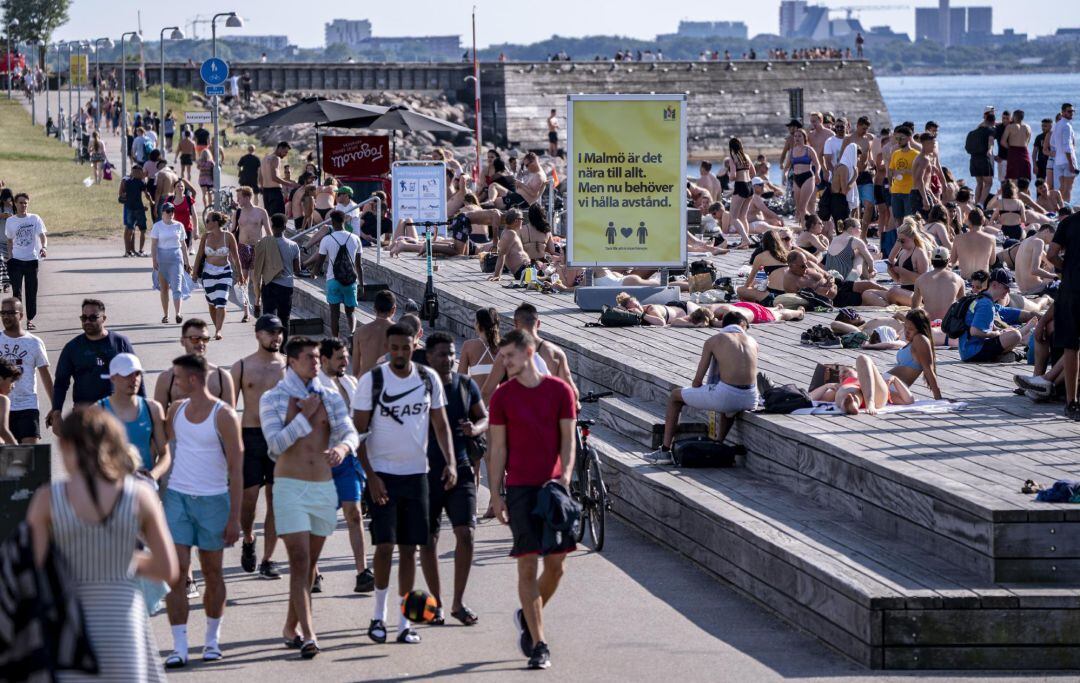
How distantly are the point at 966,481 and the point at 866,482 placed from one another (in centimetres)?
72

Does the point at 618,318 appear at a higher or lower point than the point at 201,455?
lower

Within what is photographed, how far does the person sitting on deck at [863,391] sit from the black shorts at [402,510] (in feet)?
13.8

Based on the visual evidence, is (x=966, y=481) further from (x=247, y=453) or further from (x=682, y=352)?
(x=682, y=352)

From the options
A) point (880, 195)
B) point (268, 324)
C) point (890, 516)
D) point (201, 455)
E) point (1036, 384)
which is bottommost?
point (890, 516)

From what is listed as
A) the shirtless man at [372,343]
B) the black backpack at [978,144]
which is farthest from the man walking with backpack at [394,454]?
the black backpack at [978,144]

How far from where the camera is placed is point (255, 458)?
→ 10.4 meters

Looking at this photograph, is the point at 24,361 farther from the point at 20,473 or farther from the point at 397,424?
the point at 397,424

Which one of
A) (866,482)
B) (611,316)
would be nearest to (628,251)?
(611,316)

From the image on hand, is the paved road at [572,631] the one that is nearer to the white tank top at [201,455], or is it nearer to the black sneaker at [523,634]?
the black sneaker at [523,634]

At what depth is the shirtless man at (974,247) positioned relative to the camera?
18.6m

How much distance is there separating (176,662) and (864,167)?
18.7 meters

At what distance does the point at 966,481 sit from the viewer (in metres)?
9.78

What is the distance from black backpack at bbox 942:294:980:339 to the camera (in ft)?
48.6

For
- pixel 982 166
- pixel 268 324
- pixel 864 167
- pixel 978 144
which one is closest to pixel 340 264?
pixel 268 324
